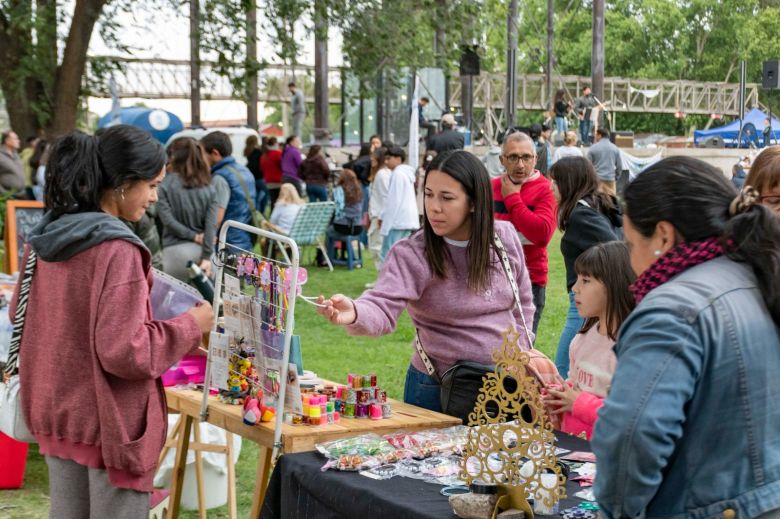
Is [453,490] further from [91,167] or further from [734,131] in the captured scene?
[734,131]

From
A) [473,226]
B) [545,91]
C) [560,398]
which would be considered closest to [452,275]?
[473,226]

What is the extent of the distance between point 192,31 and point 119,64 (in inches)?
42.5

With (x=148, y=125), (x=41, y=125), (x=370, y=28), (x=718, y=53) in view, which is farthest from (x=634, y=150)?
(x=718, y=53)

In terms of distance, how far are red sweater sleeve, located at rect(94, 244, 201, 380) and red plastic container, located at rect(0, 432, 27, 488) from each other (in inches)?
112

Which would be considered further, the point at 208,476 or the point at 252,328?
the point at 208,476

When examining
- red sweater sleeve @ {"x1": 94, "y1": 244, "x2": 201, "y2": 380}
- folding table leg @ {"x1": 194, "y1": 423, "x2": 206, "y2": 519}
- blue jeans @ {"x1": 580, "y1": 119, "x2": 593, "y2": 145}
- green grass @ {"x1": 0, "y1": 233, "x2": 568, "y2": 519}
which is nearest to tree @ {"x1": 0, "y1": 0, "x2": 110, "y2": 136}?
green grass @ {"x1": 0, "y1": 233, "x2": 568, "y2": 519}

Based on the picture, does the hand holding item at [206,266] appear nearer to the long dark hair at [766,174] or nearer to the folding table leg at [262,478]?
the folding table leg at [262,478]

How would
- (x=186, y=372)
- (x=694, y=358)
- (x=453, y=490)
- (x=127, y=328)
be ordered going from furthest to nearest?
(x=186, y=372) → (x=127, y=328) → (x=453, y=490) → (x=694, y=358)

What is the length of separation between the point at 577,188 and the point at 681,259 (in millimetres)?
3735

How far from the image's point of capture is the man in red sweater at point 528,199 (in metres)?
6.25

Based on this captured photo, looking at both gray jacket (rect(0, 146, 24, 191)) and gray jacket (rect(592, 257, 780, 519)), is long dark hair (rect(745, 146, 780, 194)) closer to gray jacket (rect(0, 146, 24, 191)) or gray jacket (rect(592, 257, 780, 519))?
gray jacket (rect(592, 257, 780, 519))

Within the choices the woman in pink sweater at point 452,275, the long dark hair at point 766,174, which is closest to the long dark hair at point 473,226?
the woman in pink sweater at point 452,275

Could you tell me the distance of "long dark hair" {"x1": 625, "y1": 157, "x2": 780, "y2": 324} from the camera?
2.09 m

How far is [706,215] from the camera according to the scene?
6.97 feet
